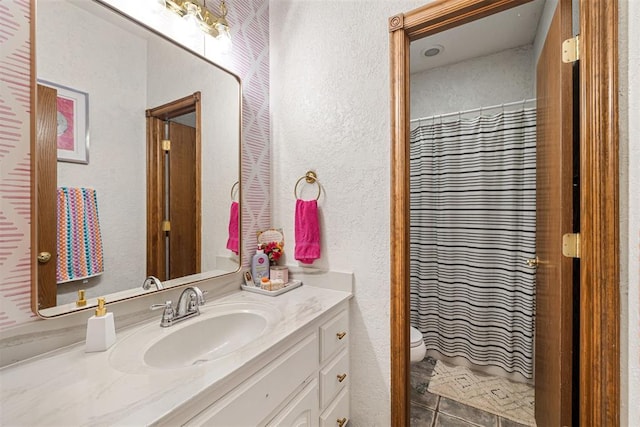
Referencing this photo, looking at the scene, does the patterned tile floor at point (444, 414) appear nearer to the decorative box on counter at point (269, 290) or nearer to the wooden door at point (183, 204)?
the decorative box on counter at point (269, 290)

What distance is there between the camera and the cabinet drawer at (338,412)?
114 centimetres

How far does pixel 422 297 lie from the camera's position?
227cm

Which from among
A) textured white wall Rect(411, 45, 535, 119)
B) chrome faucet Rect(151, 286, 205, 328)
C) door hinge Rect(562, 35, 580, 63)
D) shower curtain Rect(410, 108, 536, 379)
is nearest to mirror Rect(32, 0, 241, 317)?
chrome faucet Rect(151, 286, 205, 328)

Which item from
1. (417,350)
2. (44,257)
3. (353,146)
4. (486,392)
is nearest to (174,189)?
(44,257)

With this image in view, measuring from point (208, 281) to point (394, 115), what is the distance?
3.66 ft

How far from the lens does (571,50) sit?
3.14ft

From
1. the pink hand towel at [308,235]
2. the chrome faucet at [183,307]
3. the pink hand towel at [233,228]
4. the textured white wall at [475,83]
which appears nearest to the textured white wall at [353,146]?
the pink hand towel at [308,235]

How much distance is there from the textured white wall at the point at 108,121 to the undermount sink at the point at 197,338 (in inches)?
9.0

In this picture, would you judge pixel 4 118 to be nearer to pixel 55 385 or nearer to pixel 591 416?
pixel 55 385

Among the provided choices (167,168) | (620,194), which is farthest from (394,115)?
(167,168)

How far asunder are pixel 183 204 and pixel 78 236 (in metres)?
0.38

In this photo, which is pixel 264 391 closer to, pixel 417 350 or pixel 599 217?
pixel 599 217

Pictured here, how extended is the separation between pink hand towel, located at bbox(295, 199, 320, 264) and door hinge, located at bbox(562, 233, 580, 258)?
0.97 metres

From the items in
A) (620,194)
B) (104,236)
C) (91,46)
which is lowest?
(104,236)
